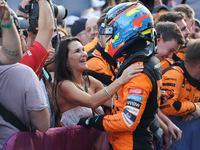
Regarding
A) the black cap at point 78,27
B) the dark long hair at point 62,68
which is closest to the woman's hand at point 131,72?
the dark long hair at point 62,68

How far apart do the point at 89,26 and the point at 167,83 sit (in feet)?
8.25

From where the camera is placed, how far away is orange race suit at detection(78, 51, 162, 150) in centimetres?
229

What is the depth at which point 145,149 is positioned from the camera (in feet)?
8.07

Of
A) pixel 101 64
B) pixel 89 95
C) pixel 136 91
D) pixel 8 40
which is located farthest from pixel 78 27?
pixel 8 40

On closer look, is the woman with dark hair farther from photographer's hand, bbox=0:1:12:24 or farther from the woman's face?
photographer's hand, bbox=0:1:12:24

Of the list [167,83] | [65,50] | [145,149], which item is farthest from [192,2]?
[145,149]

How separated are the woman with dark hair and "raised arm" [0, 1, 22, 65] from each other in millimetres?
1071

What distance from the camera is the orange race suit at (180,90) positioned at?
351 cm

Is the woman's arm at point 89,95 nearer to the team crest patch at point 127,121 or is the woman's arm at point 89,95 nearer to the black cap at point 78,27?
the team crest patch at point 127,121

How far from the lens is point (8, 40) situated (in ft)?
5.82

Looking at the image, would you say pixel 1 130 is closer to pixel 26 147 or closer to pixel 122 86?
pixel 26 147

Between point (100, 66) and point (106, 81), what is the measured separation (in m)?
0.25

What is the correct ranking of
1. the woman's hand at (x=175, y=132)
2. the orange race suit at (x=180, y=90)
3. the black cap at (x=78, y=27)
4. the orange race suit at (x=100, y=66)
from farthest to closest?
the black cap at (x=78, y=27)
the orange race suit at (x=100, y=66)
the orange race suit at (x=180, y=90)
the woman's hand at (x=175, y=132)

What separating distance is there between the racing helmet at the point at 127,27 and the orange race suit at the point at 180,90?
1.31 m
